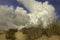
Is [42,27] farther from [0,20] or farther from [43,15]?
[0,20]

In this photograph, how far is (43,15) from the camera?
5.17 ft

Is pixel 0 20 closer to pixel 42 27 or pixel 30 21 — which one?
pixel 30 21

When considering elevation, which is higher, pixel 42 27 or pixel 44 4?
pixel 44 4

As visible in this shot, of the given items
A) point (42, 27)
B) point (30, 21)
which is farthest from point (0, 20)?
point (42, 27)

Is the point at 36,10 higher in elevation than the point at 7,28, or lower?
higher

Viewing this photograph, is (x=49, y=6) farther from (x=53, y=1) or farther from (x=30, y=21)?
(x=30, y=21)

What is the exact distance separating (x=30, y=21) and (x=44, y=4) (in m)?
0.21

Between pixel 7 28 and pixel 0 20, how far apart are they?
0.32 ft

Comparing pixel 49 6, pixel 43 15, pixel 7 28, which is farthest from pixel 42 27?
pixel 7 28

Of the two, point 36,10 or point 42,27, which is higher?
point 36,10

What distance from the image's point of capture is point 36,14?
1578 mm

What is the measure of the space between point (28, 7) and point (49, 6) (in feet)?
0.66

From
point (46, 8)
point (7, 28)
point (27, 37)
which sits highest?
point (46, 8)

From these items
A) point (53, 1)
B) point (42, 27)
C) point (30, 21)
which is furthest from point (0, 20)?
point (53, 1)
